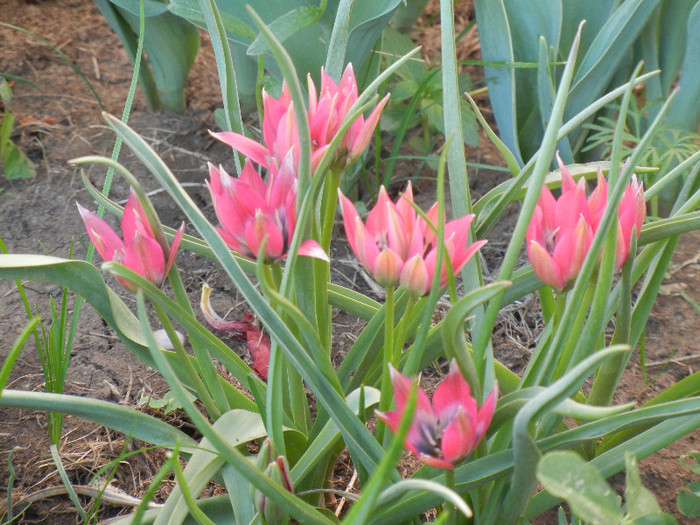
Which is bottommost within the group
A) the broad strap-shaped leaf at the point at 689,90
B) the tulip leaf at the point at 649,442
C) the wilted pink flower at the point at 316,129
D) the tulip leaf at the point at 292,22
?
the tulip leaf at the point at 649,442

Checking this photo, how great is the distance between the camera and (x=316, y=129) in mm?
650

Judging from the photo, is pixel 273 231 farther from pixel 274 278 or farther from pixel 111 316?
pixel 111 316

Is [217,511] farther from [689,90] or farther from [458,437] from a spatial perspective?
[689,90]

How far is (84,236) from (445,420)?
41.4 inches

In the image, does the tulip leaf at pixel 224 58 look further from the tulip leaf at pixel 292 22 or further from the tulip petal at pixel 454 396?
the tulip petal at pixel 454 396

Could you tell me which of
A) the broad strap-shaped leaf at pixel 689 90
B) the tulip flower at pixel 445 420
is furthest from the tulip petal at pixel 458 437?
the broad strap-shaped leaf at pixel 689 90

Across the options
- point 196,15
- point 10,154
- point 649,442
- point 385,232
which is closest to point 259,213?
point 385,232

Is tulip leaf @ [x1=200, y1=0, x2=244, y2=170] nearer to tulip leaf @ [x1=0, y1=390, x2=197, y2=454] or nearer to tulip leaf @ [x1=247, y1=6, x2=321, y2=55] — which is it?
tulip leaf @ [x1=247, y1=6, x2=321, y2=55]

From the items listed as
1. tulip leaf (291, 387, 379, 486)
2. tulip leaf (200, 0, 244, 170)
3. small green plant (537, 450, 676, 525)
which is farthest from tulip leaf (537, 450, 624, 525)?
tulip leaf (200, 0, 244, 170)

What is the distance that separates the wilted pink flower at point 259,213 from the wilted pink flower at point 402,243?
0.13 feet

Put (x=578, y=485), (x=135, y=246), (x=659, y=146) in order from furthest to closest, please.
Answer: (x=659, y=146)
(x=135, y=246)
(x=578, y=485)

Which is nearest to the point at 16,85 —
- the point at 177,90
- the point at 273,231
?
the point at 177,90

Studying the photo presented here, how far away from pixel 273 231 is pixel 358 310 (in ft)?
0.95

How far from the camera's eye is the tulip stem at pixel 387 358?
2.03 feet
